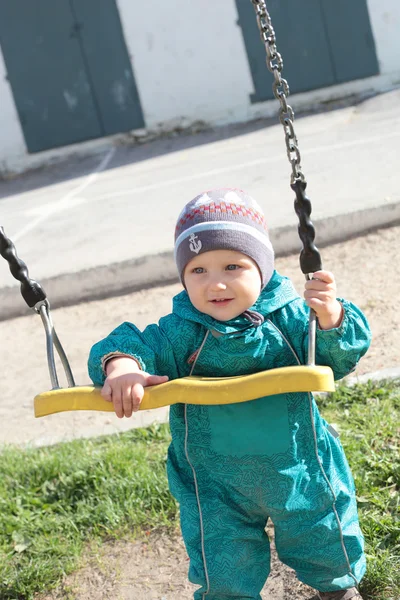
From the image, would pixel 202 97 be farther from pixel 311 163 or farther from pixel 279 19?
pixel 311 163

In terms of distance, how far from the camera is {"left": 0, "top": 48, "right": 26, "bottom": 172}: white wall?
39.5 ft

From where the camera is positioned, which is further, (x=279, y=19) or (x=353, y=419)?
(x=279, y=19)

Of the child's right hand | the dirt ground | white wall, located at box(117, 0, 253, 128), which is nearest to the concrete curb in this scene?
the dirt ground

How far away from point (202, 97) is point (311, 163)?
16.5 ft

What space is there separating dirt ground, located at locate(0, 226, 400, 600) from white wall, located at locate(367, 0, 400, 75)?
694 centimetres

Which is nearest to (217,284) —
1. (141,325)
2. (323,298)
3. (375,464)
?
(323,298)

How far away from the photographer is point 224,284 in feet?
6.91

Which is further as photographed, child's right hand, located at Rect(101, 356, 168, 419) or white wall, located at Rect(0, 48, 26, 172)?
white wall, located at Rect(0, 48, 26, 172)

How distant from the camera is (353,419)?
3.35m

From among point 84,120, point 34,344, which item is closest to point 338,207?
point 34,344

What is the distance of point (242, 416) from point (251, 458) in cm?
12

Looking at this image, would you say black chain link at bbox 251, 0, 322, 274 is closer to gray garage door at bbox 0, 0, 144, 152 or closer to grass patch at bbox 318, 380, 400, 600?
grass patch at bbox 318, 380, 400, 600

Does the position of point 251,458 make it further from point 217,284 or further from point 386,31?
point 386,31

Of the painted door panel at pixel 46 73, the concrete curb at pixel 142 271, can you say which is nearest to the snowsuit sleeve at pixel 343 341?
the concrete curb at pixel 142 271
